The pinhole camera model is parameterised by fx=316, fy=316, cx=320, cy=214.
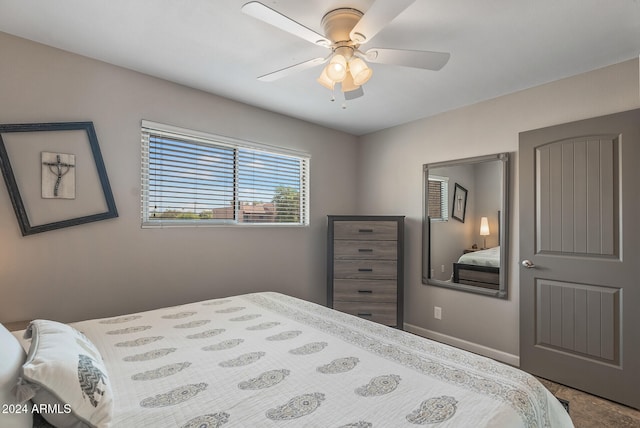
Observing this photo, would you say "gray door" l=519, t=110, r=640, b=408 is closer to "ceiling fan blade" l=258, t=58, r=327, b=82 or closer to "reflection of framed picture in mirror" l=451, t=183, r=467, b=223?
"reflection of framed picture in mirror" l=451, t=183, r=467, b=223

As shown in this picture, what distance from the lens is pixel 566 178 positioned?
7.77 feet

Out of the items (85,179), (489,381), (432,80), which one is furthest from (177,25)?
(489,381)

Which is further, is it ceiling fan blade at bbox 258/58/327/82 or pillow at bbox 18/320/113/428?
ceiling fan blade at bbox 258/58/327/82

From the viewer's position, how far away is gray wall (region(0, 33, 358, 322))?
6.32ft

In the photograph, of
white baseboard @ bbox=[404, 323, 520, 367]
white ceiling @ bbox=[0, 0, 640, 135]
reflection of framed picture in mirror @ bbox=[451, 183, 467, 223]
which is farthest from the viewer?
reflection of framed picture in mirror @ bbox=[451, 183, 467, 223]

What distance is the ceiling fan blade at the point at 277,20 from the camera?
127 centimetres

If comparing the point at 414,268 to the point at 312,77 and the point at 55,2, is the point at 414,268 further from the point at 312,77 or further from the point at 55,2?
the point at 55,2

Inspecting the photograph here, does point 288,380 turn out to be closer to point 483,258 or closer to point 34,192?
point 34,192

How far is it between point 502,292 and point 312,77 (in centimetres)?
243

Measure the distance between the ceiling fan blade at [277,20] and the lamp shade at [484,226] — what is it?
2.18 m

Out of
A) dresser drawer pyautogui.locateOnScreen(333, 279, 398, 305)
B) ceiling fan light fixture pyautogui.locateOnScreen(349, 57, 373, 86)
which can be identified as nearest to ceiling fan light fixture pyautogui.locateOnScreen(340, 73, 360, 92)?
ceiling fan light fixture pyautogui.locateOnScreen(349, 57, 373, 86)

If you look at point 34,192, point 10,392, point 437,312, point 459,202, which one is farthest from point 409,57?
point 437,312

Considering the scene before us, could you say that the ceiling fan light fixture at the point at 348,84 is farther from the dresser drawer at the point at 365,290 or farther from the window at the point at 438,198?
the dresser drawer at the point at 365,290

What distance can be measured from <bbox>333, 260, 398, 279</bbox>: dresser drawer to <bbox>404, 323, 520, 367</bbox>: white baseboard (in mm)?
678
